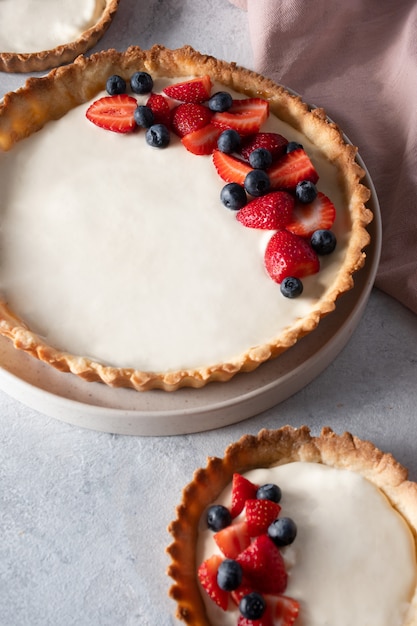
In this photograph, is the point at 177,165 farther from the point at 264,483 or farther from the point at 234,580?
the point at 234,580

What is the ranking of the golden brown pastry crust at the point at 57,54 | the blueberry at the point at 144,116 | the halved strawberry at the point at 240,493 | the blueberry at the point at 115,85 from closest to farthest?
the halved strawberry at the point at 240,493, the blueberry at the point at 144,116, the blueberry at the point at 115,85, the golden brown pastry crust at the point at 57,54

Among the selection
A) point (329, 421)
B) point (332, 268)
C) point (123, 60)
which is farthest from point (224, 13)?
point (329, 421)

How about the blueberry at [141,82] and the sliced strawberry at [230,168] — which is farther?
the blueberry at [141,82]

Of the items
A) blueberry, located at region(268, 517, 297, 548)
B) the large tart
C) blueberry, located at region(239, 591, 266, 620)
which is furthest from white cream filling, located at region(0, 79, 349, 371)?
blueberry, located at region(239, 591, 266, 620)

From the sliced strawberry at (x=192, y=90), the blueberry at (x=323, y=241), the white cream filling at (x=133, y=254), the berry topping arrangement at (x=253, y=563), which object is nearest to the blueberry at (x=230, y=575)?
the berry topping arrangement at (x=253, y=563)

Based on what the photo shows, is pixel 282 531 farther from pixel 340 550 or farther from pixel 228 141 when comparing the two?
pixel 228 141

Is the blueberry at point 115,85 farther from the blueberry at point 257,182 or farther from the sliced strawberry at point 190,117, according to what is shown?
the blueberry at point 257,182

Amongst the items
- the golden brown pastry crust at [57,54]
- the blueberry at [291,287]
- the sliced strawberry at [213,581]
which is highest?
the golden brown pastry crust at [57,54]
